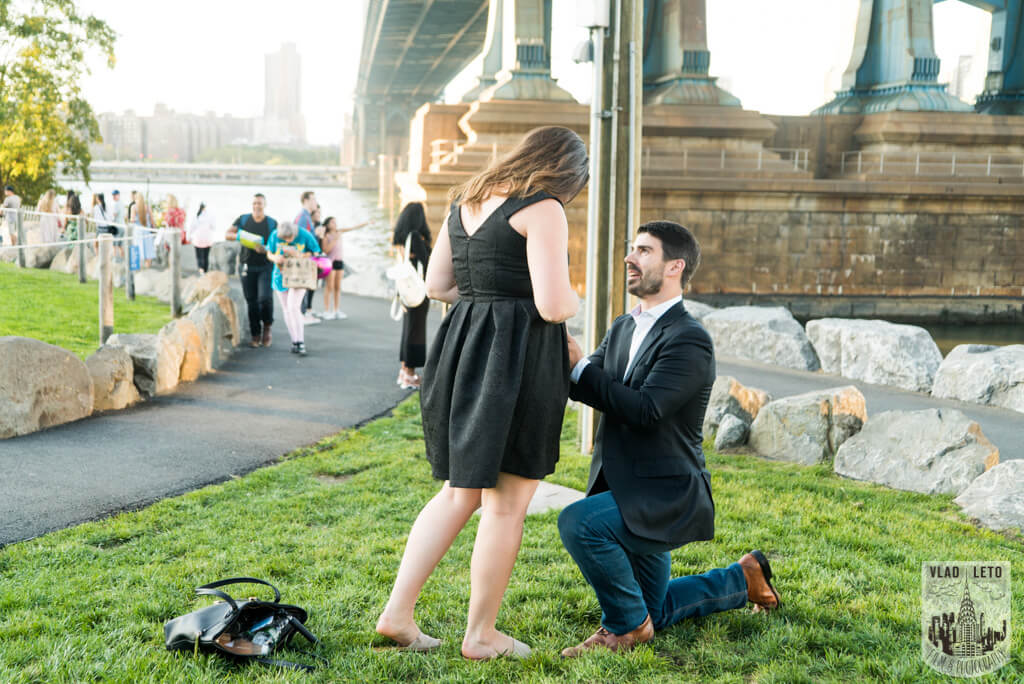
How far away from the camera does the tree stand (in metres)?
22.6

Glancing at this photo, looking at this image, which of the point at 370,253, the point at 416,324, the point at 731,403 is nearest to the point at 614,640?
the point at 731,403

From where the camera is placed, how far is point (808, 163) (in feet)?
88.0

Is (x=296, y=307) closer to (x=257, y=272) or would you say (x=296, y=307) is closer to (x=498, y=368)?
(x=257, y=272)

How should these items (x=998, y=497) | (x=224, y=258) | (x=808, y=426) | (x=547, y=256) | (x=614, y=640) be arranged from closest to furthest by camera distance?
1. (x=547, y=256)
2. (x=614, y=640)
3. (x=998, y=497)
4. (x=808, y=426)
5. (x=224, y=258)

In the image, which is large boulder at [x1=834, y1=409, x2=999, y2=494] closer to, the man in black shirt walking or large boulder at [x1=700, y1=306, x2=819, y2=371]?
large boulder at [x1=700, y1=306, x2=819, y2=371]

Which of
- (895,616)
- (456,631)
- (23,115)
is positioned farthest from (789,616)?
(23,115)

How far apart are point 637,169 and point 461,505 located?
375 cm

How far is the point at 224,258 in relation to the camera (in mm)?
20469

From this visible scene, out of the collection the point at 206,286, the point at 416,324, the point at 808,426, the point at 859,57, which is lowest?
the point at 808,426

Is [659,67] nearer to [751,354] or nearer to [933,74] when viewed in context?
[933,74]

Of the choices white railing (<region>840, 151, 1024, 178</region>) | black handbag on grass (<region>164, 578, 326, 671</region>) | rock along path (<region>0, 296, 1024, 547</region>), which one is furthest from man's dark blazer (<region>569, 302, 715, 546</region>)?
white railing (<region>840, 151, 1024, 178</region>)

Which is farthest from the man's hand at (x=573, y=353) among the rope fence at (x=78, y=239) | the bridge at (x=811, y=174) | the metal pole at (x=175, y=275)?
the bridge at (x=811, y=174)

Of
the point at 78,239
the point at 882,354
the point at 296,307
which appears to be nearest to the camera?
the point at 882,354

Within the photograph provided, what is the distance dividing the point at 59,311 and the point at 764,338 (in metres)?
8.76
